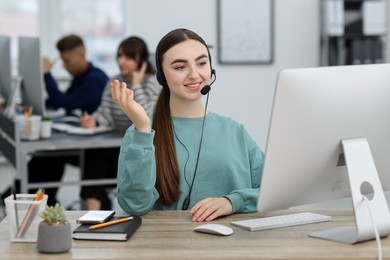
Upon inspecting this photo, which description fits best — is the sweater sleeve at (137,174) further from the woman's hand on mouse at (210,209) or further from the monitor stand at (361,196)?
the monitor stand at (361,196)

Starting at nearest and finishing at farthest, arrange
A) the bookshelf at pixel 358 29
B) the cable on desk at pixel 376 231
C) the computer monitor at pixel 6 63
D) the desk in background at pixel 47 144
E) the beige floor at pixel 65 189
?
the cable on desk at pixel 376 231 < the desk in background at pixel 47 144 < the computer monitor at pixel 6 63 < the beige floor at pixel 65 189 < the bookshelf at pixel 358 29

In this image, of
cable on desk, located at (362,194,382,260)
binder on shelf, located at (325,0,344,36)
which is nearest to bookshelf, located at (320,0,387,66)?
binder on shelf, located at (325,0,344,36)

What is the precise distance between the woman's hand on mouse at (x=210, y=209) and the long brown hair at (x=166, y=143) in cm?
14

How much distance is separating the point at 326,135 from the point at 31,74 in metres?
2.47

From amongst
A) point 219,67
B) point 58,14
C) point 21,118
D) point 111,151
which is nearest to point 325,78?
point 21,118

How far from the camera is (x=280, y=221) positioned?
187 cm

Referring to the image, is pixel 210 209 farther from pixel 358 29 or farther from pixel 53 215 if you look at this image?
pixel 358 29

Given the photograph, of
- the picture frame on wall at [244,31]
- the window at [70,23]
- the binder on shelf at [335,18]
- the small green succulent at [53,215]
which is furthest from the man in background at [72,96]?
the small green succulent at [53,215]

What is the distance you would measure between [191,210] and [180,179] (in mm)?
160

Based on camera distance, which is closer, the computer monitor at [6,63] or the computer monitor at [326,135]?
the computer monitor at [326,135]

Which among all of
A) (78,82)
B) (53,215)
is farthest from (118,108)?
(53,215)

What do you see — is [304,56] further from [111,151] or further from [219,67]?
[111,151]

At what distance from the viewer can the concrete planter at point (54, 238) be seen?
5.19ft

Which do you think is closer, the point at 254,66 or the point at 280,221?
the point at 280,221
